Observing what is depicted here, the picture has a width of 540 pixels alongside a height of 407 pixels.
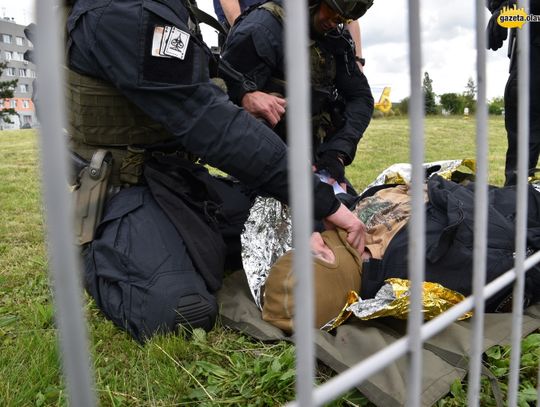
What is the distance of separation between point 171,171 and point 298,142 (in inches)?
56.3

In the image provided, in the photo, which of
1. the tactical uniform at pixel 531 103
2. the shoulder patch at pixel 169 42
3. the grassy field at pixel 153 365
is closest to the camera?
the grassy field at pixel 153 365

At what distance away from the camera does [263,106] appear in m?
1.97

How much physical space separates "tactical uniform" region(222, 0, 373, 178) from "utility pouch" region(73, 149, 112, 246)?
61cm

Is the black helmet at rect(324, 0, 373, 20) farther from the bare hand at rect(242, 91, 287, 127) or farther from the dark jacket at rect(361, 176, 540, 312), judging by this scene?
the dark jacket at rect(361, 176, 540, 312)

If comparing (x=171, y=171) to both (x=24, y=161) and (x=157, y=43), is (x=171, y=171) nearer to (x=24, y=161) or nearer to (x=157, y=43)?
(x=157, y=43)

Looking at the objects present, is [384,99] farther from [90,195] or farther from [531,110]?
[90,195]

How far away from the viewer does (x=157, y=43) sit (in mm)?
1426

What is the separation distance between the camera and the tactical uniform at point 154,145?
1454mm

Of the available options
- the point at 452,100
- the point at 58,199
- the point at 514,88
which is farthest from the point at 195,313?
the point at 514,88

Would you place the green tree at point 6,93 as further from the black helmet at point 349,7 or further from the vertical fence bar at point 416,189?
the vertical fence bar at point 416,189

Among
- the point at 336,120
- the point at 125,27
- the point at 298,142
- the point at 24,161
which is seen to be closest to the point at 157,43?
the point at 125,27

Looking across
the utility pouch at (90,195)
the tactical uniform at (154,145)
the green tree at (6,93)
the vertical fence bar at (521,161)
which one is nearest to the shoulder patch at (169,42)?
the tactical uniform at (154,145)

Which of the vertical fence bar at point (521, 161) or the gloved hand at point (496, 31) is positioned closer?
the vertical fence bar at point (521, 161)

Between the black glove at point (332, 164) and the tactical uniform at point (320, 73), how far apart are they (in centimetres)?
3
